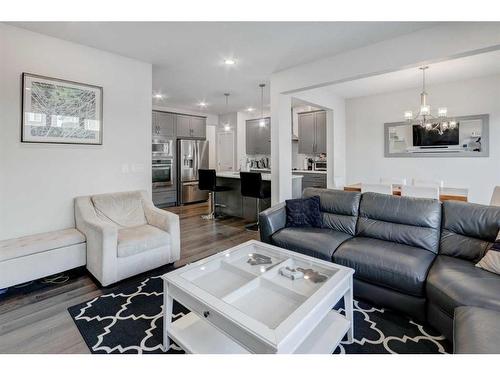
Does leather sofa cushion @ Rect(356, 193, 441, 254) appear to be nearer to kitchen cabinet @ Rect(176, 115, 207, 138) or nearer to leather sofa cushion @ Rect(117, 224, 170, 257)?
leather sofa cushion @ Rect(117, 224, 170, 257)

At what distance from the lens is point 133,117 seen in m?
3.73

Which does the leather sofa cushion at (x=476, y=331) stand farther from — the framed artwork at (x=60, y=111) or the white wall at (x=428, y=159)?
the white wall at (x=428, y=159)

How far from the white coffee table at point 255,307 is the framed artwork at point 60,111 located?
2.38m

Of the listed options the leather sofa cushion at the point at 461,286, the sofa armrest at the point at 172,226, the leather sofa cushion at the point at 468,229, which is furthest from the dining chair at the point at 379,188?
the sofa armrest at the point at 172,226

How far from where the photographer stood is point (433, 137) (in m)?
5.11

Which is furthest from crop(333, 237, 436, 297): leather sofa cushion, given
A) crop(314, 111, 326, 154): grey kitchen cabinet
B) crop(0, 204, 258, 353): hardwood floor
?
crop(314, 111, 326, 154): grey kitchen cabinet

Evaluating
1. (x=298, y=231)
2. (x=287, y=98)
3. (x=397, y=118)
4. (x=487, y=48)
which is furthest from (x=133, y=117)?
(x=397, y=118)

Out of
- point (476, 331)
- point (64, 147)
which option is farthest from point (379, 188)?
point (64, 147)

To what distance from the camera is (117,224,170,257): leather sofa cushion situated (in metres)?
2.68

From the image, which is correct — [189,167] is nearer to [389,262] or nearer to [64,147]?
[64,147]

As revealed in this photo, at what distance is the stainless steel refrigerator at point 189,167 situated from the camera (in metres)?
7.02

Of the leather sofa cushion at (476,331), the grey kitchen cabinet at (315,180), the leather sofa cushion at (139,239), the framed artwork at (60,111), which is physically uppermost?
Answer: the framed artwork at (60,111)
